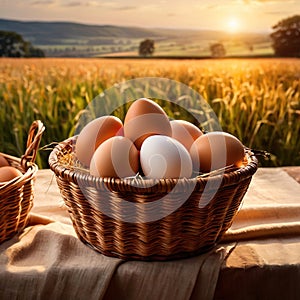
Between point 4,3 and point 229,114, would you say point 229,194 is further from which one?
point 4,3

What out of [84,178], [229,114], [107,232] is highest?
[84,178]

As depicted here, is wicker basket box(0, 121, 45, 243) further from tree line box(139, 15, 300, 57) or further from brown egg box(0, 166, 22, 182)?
tree line box(139, 15, 300, 57)

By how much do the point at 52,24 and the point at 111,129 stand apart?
1372 mm

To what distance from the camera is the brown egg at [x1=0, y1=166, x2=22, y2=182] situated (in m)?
1.05

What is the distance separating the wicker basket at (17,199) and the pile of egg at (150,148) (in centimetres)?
11

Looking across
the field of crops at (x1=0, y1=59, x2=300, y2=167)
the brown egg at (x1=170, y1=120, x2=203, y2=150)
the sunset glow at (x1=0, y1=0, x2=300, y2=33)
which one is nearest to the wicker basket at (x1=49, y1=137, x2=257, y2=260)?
the brown egg at (x1=170, y1=120, x2=203, y2=150)

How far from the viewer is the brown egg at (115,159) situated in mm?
896

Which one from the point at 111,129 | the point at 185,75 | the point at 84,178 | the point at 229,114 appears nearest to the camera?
the point at 84,178

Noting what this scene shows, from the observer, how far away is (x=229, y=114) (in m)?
2.15

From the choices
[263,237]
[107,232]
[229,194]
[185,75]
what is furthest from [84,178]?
[185,75]

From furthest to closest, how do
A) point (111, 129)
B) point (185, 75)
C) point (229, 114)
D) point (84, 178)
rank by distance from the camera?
point (185, 75) < point (229, 114) < point (111, 129) < point (84, 178)

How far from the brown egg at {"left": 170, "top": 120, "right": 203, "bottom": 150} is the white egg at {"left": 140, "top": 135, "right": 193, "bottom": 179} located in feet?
0.23

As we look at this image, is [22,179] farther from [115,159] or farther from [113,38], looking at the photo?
[113,38]

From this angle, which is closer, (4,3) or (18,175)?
(18,175)
